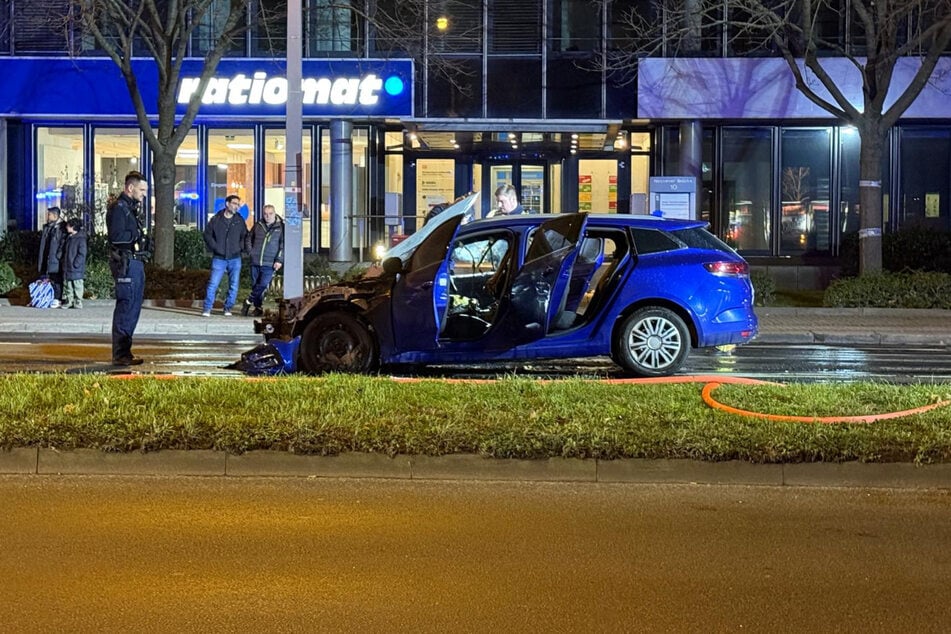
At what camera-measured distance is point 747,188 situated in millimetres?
27359

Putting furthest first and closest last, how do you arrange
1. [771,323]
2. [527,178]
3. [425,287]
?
1. [527,178]
2. [771,323]
3. [425,287]

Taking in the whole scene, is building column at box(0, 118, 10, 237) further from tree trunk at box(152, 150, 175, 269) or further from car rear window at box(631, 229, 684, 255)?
car rear window at box(631, 229, 684, 255)

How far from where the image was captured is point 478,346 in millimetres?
11258

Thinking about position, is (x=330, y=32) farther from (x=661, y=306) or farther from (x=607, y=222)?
(x=661, y=306)

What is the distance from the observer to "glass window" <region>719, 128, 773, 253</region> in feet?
89.4

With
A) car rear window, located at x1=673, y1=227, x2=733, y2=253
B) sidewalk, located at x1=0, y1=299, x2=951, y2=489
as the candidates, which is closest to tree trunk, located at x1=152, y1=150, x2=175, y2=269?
car rear window, located at x1=673, y1=227, x2=733, y2=253

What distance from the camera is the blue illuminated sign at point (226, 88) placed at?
85.9ft

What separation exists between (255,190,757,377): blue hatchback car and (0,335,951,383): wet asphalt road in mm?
743

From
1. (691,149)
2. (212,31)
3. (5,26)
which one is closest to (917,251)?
(691,149)

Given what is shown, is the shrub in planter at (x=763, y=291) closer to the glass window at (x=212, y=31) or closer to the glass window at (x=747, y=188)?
the glass window at (x=747, y=188)

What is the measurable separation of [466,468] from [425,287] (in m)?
3.58

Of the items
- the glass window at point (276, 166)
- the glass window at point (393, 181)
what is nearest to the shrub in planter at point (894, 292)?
the glass window at point (393, 181)

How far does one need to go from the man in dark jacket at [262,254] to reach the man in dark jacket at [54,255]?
3.26 meters

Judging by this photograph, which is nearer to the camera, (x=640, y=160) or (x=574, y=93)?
(x=574, y=93)
